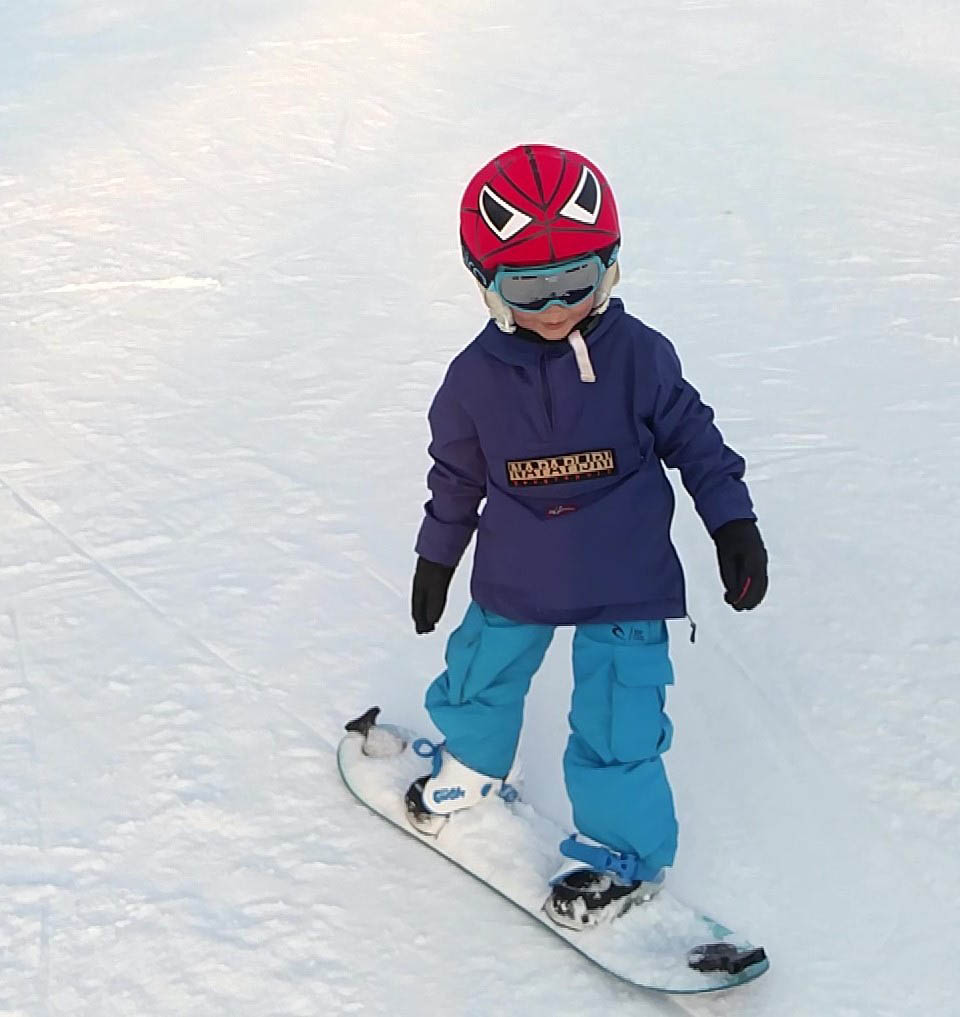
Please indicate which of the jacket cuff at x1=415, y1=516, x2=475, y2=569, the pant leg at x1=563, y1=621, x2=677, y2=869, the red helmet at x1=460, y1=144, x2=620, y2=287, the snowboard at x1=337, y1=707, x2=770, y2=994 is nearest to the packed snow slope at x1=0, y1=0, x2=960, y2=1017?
the snowboard at x1=337, y1=707, x2=770, y2=994

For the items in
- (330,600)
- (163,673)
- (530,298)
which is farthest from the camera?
(330,600)

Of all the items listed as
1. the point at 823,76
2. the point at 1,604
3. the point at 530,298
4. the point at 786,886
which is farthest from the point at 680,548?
the point at 823,76

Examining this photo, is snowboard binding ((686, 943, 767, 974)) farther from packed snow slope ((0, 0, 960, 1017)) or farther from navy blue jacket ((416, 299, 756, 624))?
navy blue jacket ((416, 299, 756, 624))

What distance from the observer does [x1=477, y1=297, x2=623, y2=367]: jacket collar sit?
5.57 feet

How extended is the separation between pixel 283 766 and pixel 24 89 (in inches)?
163

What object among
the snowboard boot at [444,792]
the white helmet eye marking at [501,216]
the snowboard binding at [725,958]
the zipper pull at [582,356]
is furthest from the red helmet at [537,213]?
the snowboard binding at [725,958]

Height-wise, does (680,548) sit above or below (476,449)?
below

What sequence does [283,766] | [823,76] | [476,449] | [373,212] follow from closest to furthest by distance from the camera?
[476,449]
[283,766]
[373,212]
[823,76]

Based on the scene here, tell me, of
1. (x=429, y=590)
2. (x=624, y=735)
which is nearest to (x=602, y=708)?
(x=624, y=735)

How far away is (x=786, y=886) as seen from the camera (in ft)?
6.37

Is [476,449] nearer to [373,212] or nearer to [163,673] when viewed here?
[163,673]

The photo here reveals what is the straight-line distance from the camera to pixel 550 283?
5.38 feet

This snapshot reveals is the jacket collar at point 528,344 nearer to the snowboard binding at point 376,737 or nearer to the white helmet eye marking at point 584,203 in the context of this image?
the white helmet eye marking at point 584,203

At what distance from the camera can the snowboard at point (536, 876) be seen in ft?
5.77
